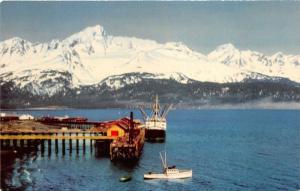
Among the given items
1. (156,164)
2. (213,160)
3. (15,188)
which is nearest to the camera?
(15,188)

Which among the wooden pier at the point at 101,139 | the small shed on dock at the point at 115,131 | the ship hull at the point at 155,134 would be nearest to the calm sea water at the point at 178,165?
the wooden pier at the point at 101,139

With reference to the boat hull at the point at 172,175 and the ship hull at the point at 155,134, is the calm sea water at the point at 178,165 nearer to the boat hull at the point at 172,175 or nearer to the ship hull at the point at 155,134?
the boat hull at the point at 172,175

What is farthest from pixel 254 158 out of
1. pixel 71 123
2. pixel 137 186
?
pixel 71 123

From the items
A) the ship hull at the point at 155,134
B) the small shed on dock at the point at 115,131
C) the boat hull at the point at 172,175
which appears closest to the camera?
the boat hull at the point at 172,175

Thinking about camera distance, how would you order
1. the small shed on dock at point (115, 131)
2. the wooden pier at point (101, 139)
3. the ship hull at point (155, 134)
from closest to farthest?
the wooden pier at point (101, 139) → the small shed on dock at point (115, 131) → the ship hull at point (155, 134)

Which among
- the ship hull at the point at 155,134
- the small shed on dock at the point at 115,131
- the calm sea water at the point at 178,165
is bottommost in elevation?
the calm sea water at the point at 178,165

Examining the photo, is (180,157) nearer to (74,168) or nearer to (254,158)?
(254,158)

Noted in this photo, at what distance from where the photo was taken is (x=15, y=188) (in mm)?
63375

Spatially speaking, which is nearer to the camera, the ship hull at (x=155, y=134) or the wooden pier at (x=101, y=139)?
the wooden pier at (x=101, y=139)

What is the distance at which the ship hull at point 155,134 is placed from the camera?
124 m

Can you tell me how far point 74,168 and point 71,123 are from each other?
216ft

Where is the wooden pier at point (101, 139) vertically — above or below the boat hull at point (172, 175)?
above

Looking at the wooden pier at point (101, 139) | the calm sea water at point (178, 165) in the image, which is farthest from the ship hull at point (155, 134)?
the wooden pier at point (101, 139)

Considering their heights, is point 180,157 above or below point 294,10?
below
